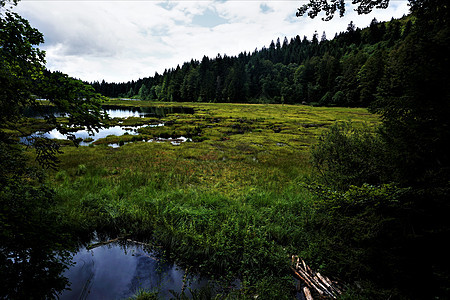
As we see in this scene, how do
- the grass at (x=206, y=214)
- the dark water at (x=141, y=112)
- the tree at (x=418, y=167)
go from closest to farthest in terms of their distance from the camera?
the tree at (x=418, y=167), the grass at (x=206, y=214), the dark water at (x=141, y=112)

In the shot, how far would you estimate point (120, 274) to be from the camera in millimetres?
6074

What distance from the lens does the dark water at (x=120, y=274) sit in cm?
542

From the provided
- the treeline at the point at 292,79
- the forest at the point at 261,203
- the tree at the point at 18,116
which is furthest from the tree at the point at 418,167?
the treeline at the point at 292,79

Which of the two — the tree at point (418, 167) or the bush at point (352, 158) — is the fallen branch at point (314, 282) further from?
the bush at point (352, 158)

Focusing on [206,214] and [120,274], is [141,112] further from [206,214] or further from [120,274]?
[120,274]

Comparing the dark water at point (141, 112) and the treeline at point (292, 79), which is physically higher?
the treeline at point (292, 79)

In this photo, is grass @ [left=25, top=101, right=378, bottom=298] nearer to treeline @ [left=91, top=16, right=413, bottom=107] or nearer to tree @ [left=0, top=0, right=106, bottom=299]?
tree @ [left=0, top=0, right=106, bottom=299]

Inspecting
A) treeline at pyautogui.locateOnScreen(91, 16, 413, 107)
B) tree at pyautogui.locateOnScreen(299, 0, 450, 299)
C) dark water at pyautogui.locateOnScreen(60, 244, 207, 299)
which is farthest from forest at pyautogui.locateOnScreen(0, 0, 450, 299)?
treeline at pyautogui.locateOnScreen(91, 16, 413, 107)

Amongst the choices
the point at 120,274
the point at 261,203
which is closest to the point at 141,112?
the point at 261,203

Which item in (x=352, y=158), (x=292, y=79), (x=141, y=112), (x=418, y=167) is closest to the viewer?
(x=418, y=167)

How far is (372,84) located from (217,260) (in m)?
89.8

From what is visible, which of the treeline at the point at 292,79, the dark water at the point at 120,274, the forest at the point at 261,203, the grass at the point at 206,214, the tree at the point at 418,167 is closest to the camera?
the tree at the point at 418,167

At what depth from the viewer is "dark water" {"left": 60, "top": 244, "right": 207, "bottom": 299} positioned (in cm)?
542

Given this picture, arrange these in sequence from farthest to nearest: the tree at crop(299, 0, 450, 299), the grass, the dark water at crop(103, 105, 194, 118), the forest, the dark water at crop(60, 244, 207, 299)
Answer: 1. the dark water at crop(103, 105, 194, 118)
2. the grass
3. the dark water at crop(60, 244, 207, 299)
4. the forest
5. the tree at crop(299, 0, 450, 299)
